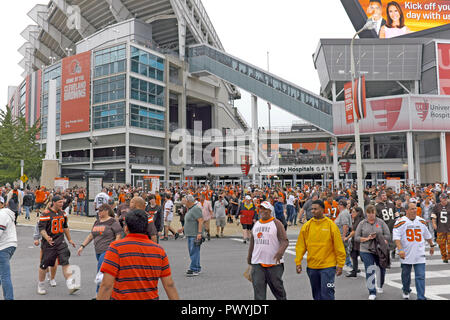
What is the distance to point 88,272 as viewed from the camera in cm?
899

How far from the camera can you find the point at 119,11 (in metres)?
56.5

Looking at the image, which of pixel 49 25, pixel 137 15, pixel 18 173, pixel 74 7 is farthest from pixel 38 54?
pixel 18 173

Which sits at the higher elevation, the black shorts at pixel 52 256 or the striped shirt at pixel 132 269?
the striped shirt at pixel 132 269

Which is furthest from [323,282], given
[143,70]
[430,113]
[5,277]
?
[143,70]

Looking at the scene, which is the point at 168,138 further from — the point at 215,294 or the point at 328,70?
the point at 215,294

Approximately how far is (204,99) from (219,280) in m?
56.1

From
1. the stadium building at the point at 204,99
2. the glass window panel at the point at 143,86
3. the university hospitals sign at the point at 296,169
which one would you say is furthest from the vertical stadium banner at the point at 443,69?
the glass window panel at the point at 143,86

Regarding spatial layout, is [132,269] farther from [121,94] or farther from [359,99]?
[121,94]

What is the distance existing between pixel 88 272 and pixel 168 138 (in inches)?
1867

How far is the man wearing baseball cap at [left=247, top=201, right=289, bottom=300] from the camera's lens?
5.31m

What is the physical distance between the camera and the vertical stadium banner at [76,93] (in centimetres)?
5262

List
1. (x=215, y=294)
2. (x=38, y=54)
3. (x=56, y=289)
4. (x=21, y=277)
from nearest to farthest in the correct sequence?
(x=215, y=294) < (x=56, y=289) < (x=21, y=277) < (x=38, y=54)

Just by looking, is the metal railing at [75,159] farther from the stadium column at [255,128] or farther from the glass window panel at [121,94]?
the stadium column at [255,128]

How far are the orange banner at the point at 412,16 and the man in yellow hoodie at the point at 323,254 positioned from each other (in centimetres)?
5662
